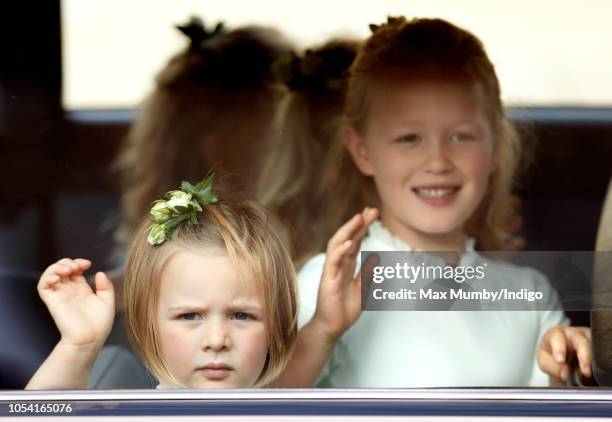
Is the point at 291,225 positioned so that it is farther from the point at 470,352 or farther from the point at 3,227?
the point at 3,227

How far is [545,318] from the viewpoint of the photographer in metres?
2.34

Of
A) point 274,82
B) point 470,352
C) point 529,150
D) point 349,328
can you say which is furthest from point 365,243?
point 274,82

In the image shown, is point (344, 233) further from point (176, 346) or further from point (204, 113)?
point (204, 113)

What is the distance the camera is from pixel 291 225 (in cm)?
261

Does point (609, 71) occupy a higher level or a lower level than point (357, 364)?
higher

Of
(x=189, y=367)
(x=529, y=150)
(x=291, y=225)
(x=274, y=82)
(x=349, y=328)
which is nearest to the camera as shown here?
(x=189, y=367)

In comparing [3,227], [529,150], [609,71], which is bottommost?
[3,227]

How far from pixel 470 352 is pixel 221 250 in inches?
24.3

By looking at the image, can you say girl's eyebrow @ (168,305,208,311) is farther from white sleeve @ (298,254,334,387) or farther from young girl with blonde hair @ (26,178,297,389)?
white sleeve @ (298,254,334,387)

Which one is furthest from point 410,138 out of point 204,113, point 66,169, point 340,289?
point 66,169

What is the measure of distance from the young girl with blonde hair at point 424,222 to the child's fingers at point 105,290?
1.31 feet

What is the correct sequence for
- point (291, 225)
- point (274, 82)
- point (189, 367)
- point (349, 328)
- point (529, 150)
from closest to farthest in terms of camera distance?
point (189, 367) < point (349, 328) < point (291, 225) < point (529, 150) < point (274, 82)

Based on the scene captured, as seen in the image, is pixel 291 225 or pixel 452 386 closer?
pixel 452 386

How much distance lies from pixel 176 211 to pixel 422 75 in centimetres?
68
